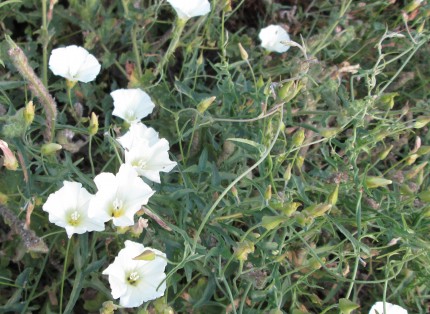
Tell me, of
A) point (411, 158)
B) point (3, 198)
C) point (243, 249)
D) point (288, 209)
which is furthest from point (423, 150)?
point (3, 198)

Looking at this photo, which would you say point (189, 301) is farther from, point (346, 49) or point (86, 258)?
point (346, 49)

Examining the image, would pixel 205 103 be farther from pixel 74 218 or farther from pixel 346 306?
pixel 346 306

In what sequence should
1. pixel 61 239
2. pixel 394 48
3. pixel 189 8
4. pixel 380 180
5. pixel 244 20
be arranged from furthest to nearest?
pixel 244 20, pixel 394 48, pixel 189 8, pixel 61 239, pixel 380 180

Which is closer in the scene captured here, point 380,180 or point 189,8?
point 380,180

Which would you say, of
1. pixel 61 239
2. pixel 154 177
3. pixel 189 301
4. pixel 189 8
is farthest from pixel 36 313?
pixel 189 8

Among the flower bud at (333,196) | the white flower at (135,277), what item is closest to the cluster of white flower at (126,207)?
the white flower at (135,277)

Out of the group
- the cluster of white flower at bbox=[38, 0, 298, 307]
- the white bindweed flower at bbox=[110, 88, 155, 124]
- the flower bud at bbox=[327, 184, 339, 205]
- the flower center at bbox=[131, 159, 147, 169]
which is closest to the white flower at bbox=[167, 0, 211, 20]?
the white bindweed flower at bbox=[110, 88, 155, 124]
